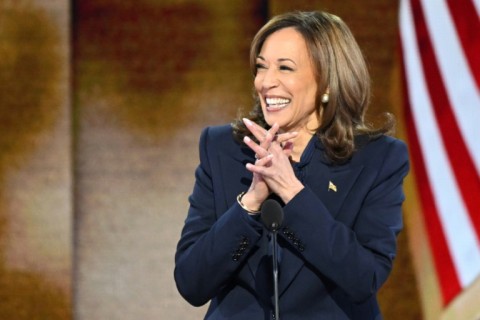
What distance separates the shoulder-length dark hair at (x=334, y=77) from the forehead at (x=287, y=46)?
0.04ft

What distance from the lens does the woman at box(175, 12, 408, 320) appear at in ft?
6.68

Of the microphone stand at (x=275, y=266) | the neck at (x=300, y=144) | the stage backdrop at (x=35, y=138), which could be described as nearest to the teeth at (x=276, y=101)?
the neck at (x=300, y=144)

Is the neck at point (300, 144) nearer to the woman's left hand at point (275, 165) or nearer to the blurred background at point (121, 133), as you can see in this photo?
the woman's left hand at point (275, 165)

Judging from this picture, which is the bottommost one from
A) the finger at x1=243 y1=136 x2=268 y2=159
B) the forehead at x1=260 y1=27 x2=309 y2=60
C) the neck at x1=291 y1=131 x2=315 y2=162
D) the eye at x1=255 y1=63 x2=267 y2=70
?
the neck at x1=291 y1=131 x2=315 y2=162

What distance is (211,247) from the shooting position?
2076mm

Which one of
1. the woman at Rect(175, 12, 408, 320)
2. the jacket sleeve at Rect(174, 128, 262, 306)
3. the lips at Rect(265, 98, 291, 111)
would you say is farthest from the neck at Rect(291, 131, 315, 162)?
the jacket sleeve at Rect(174, 128, 262, 306)

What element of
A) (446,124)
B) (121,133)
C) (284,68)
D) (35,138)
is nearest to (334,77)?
(284,68)

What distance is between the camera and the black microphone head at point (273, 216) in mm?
1948

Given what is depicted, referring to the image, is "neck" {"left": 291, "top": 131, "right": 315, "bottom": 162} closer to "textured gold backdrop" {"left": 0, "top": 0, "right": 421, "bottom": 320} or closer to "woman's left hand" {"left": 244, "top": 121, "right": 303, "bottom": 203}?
"woman's left hand" {"left": 244, "top": 121, "right": 303, "bottom": 203}

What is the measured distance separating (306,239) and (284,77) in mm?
398

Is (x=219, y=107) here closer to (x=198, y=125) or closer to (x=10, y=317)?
(x=198, y=125)

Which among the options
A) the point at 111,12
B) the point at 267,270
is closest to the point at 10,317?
the point at 111,12

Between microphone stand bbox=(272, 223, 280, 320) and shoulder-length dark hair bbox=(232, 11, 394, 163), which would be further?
shoulder-length dark hair bbox=(232, 11, 394, 163)

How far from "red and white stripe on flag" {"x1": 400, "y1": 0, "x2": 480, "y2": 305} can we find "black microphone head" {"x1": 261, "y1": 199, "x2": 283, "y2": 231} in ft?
6.89
